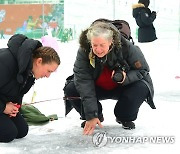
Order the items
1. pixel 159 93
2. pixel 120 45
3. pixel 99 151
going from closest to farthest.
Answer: pixel 99 151 < pixel 120 45 < pixel 159 93

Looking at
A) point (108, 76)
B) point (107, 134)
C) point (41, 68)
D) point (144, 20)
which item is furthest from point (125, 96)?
point (144, 20)

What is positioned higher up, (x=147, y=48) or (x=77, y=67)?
(x=77, y=67)

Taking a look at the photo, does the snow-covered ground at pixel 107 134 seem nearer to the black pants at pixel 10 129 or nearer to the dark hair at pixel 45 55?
the black pants at pixel 10 129

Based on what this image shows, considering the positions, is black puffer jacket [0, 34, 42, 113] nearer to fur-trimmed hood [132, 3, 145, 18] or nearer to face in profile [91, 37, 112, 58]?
face in profile [91, 37, 112, 58]

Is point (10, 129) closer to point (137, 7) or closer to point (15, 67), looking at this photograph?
point (15, 67)

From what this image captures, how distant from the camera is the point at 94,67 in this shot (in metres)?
2.28

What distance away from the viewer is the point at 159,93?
12.1 feet

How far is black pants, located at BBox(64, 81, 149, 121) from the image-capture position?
2.37m

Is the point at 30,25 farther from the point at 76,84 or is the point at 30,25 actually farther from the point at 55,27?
the point at 76,84

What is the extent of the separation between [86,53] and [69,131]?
50 cm

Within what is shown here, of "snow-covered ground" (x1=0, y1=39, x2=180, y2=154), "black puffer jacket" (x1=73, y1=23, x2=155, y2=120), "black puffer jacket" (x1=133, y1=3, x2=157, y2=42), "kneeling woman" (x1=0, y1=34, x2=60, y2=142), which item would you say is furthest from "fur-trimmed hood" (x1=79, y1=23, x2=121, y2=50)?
"black puffer jacket" (x1=133, y1=3, x2=157, y2=42)

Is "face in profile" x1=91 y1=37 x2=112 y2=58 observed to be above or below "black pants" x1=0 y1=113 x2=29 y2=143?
above

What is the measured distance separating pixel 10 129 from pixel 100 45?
0.69 metres

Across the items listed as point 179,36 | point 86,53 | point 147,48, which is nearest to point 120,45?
point 86,53
